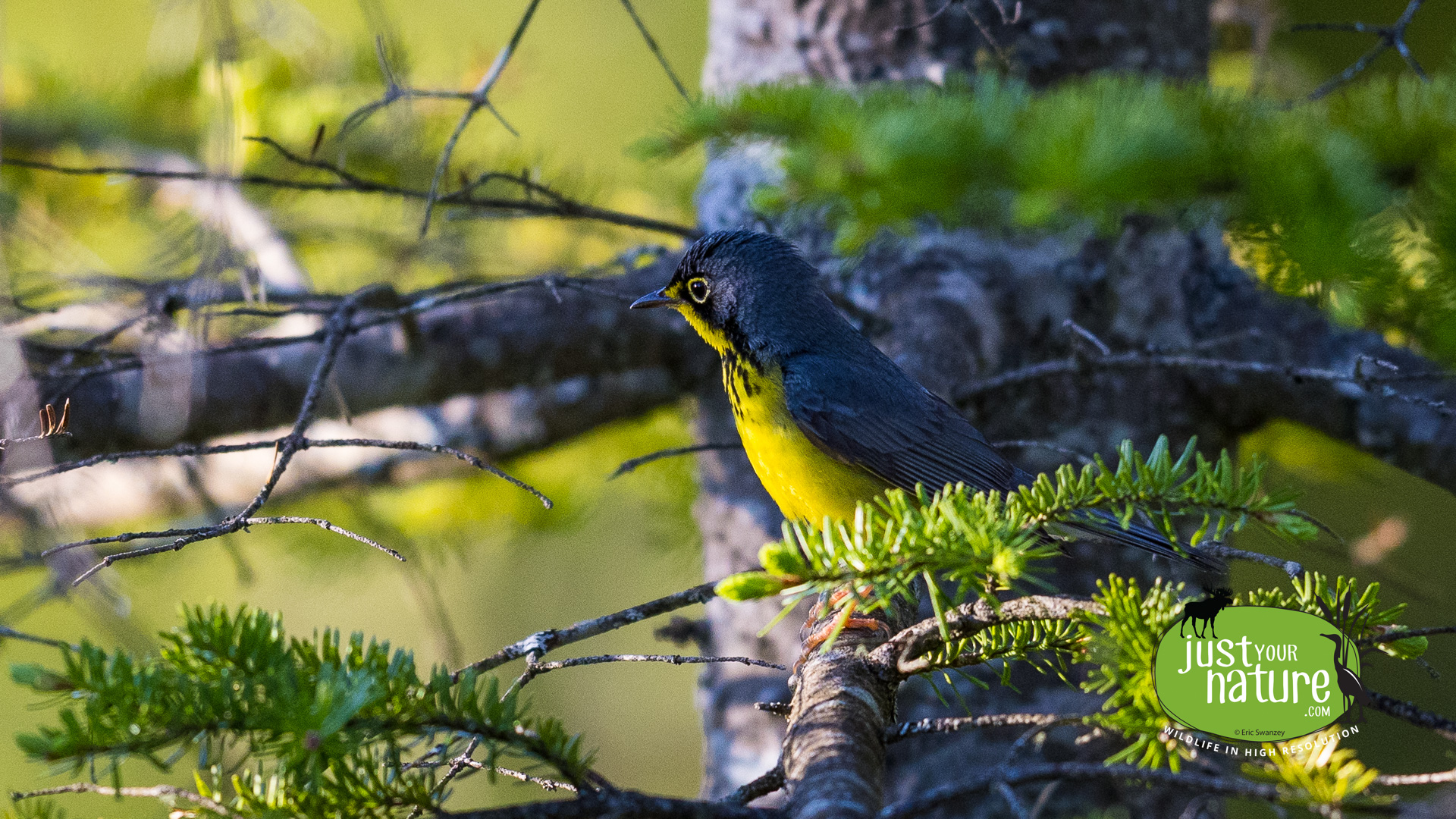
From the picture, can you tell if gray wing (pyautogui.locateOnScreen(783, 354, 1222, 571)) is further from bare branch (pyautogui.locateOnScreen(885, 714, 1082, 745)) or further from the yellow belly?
bare branch (pyautogui.locateOnScreen(885, 714, 1082, 745))

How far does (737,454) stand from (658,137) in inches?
50.3

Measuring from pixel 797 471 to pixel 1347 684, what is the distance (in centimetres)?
154

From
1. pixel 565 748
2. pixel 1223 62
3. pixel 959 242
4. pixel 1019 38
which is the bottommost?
pixel 565 748

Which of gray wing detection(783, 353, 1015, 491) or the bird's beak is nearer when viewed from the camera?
gray wing detection(783, 353, 1015, 491)

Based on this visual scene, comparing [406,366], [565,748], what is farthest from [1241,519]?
[406,366]

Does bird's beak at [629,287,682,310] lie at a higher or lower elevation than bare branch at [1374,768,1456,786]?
higher

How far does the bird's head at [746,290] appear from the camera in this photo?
2793 mm

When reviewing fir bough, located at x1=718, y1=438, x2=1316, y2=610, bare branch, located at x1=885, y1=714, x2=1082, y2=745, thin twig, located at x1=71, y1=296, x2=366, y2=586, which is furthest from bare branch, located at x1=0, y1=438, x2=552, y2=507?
bare branch, located at x1=885, y1=714, x2=1082, y2=745

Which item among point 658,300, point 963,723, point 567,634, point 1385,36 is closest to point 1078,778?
point 963,723

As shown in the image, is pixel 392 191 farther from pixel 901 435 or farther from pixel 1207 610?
pixel 1207 610

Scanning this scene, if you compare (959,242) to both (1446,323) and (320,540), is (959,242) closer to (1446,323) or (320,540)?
(1446,323)

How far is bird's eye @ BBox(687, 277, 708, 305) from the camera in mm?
2910

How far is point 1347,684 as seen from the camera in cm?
123

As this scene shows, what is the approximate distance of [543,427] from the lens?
12.5 ft
